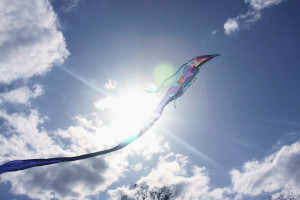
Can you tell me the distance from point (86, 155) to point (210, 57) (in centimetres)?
422

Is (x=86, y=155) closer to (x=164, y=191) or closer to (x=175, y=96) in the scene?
(x=175, y=96)

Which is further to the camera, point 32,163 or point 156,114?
point 156,114

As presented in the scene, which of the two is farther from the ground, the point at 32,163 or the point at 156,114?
the point at 156,114

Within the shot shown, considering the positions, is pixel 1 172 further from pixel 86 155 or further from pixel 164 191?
pixel 164 191

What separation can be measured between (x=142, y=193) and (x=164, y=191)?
144 inches

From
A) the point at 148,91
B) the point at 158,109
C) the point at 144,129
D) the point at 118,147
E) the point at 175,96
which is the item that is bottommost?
the point at 118,147

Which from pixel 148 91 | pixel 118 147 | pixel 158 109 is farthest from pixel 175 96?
pixel 118 147

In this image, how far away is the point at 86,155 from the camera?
3.34 m

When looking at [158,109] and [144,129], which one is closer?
[144,129]

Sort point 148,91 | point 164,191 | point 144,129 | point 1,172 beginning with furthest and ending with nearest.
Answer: point 164,191
point 148,91
point 144,129
point 1,172

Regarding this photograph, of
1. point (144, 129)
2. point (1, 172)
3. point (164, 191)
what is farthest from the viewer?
point (164, 191)

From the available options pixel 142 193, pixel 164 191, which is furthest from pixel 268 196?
Result: pixel 142 193

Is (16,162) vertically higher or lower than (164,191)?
lower

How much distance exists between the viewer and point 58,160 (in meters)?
3.34
